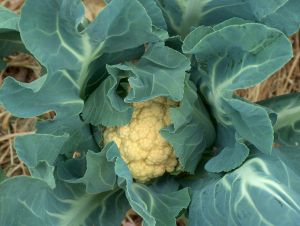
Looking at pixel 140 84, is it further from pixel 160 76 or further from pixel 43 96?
pixel 43 96

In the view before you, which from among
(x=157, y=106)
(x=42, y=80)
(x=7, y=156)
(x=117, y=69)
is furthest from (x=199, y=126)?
(x=7, y=156)

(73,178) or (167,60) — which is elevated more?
(167,60)

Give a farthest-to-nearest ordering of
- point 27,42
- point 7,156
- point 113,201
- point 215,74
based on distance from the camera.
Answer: point 7,156 < point 113,201 < point 215,74 < point 27,42

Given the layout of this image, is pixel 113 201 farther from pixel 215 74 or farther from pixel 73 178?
pixel 215 74

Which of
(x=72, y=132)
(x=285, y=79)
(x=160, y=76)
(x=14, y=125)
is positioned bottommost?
(x=14, y=125)

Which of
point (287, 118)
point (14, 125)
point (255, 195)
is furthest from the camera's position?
point (14, 125)

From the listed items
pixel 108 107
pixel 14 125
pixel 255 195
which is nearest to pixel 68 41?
pixel 108 107
